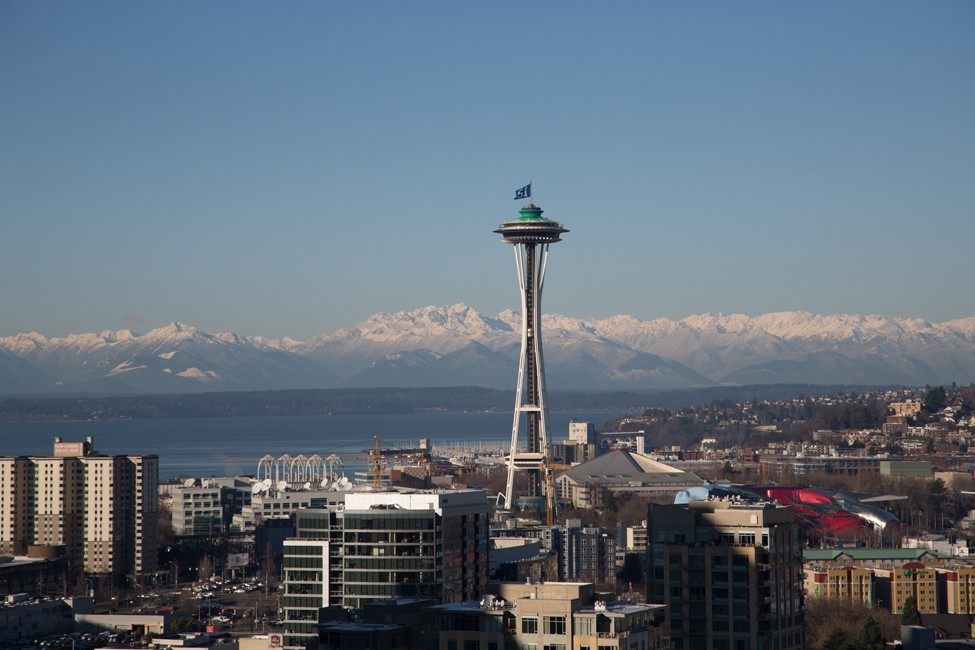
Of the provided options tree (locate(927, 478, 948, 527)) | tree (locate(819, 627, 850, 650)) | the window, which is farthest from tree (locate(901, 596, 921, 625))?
tree (locate(927, 478, 948, 527))

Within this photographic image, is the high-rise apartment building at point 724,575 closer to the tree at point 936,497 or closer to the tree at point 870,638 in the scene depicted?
the tree at point 870,638

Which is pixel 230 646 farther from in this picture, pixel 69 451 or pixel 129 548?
pixel 69 451

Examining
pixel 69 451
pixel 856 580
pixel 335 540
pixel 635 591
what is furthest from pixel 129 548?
pixel 335 540

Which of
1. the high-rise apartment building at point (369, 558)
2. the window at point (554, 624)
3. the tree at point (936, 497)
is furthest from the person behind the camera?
the tree at point (936, 497)

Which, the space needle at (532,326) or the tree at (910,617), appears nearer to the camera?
the tree at (910,617)

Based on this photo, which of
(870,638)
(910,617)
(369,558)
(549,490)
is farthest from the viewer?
(549,490)

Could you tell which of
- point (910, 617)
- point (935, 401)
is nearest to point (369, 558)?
point (910, 617)

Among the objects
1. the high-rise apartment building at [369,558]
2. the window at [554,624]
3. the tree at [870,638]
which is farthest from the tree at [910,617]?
the window at [554,624]

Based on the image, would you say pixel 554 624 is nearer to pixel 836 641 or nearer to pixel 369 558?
pixel 369 558
